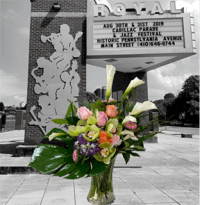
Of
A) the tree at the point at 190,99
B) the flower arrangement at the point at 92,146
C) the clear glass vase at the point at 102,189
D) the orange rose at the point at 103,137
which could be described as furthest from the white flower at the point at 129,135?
the tree at the point at 190,99

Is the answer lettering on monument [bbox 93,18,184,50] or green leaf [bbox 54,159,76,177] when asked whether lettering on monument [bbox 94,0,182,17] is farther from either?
green leaf [bbox 54,159,76,177]

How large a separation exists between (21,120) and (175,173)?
21424 millimetres

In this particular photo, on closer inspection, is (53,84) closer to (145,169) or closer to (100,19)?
(100,19)

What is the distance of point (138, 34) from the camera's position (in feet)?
26.0

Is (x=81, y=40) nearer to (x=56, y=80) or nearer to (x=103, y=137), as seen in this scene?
(x=56, y=80)

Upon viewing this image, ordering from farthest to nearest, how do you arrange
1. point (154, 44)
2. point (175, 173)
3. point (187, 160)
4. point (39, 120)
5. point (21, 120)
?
point (21, 120) < point (154, 44) < point (39, 120) < point (187, 160) < point (175, 173)

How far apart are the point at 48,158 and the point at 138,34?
7.83m

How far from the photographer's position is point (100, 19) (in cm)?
796

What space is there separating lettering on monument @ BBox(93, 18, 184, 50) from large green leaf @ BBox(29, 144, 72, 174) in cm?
715

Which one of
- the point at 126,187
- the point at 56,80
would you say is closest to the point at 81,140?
the point at 126,187

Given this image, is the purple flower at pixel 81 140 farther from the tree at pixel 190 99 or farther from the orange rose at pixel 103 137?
the tree at pixel 190 99

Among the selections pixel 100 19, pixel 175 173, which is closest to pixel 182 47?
pixel 100 19

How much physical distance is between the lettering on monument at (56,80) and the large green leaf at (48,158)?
6.14 m

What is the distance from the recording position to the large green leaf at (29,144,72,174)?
1214 mm
